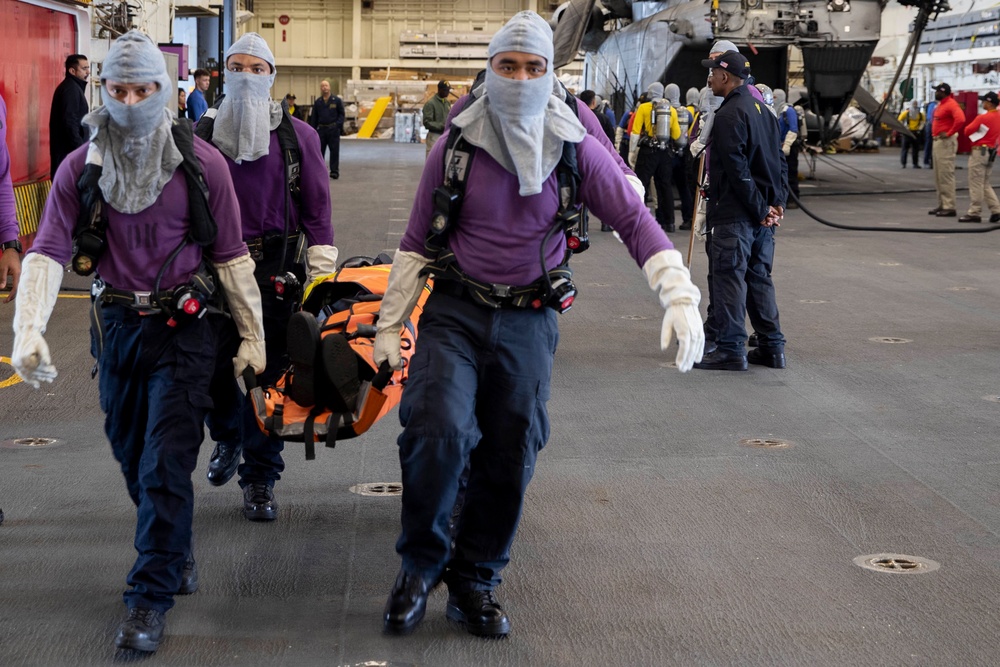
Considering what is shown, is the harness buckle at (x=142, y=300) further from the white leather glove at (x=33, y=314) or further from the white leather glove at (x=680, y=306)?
the white leather glove at (x=680, y=306)

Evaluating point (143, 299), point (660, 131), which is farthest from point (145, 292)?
point (660, 131)

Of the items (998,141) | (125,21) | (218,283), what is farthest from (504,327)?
(125,21)

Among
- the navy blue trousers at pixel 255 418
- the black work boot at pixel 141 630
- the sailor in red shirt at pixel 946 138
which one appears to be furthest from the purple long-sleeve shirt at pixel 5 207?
the sailor in red shirt at pixel 946 138

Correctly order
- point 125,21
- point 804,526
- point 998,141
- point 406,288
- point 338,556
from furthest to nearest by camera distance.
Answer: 1. point 125,21
2. point 998,141
3. point 804,526
4. point 338,556
5. point 406,288

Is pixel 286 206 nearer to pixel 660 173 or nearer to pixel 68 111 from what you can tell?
pixel 68 111

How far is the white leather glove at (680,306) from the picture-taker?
3637 millimetres

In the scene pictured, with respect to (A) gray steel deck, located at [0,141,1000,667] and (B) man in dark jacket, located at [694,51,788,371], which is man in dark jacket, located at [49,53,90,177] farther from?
(B) man in dark jacket, located at [694,51,788,371]

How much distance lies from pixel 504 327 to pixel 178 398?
3.58 feet

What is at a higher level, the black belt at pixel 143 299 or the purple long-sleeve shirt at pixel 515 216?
the purple long-sleeve shirt at pixel 515 216

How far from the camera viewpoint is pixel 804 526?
497 cm

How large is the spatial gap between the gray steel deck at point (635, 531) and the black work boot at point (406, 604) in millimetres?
63

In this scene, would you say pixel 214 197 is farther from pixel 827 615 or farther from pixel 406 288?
pixel 827 615

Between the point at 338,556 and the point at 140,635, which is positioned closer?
the point at 140,635

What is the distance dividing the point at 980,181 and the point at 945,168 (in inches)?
30.0
